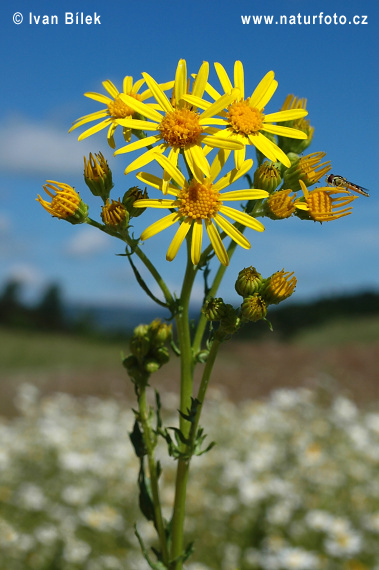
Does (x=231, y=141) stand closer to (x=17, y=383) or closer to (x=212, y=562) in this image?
(x=212, y=562)

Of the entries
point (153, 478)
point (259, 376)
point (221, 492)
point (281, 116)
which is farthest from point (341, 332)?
point (281, 116)

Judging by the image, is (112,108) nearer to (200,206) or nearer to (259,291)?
(200,206)

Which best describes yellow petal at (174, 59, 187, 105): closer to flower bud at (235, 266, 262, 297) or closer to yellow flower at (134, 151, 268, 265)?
yellow flower at (134, 151, 268, 265)

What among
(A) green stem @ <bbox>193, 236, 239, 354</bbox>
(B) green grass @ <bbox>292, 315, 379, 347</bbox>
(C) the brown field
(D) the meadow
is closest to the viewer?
(A) green stem @ <bbox>193, 236, 239, 354</bbox>

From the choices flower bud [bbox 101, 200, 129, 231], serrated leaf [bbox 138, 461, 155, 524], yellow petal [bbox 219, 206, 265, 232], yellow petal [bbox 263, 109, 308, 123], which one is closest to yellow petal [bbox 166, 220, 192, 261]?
yellow petal [bbox 219, 206, 265, 232]

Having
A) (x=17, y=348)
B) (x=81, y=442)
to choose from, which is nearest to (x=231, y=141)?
(x=81, y=442)
